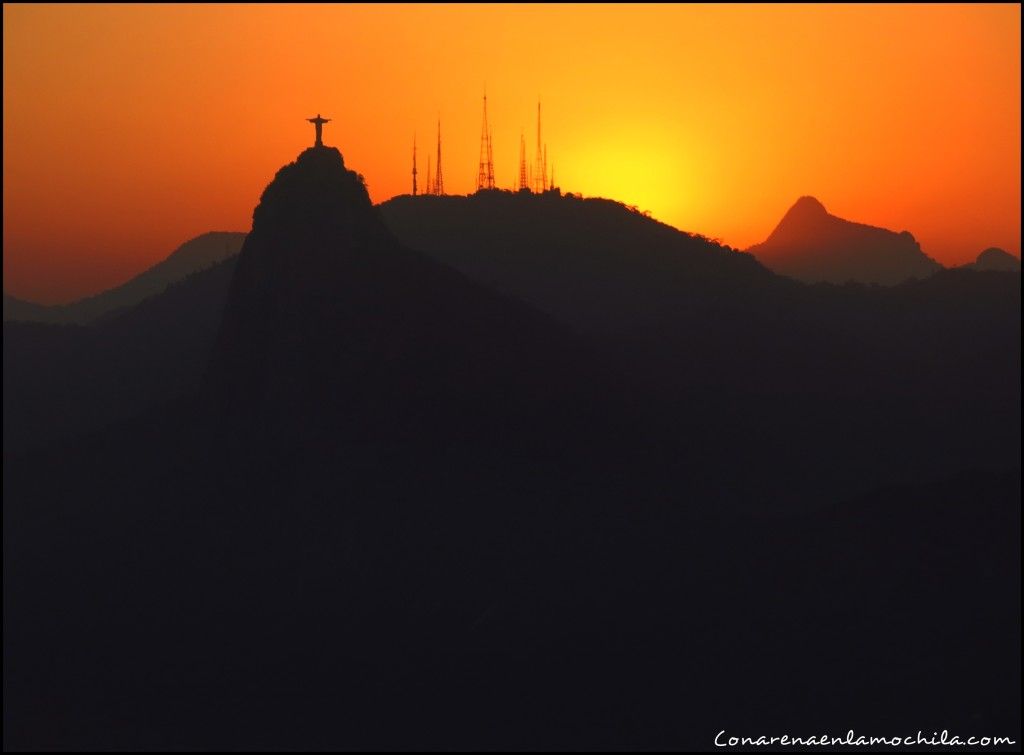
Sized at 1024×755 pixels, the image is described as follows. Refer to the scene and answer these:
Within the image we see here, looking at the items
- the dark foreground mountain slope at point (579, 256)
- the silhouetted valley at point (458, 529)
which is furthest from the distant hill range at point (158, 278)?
the silhouetted valley at point (458, 529)

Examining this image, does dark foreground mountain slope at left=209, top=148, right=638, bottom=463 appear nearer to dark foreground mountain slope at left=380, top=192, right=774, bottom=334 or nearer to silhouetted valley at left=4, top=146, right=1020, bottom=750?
silhouetted valley at left=4, top=146, right=1020, bottom=750

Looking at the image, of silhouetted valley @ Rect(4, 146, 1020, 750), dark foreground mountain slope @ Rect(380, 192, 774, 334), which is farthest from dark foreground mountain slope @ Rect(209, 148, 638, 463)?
dark foreground mountain slope @ Rect(380, 192, 774, 334)

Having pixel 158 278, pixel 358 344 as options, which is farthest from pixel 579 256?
pixel 158 278

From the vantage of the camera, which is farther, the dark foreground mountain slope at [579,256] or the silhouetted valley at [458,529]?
the dark foreground mountain slope at [579,256]

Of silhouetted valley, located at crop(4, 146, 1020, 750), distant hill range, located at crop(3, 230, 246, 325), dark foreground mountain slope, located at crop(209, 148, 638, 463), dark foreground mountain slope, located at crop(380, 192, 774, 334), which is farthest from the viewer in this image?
distant hill range, located at crop(3, 230, 246, 325)

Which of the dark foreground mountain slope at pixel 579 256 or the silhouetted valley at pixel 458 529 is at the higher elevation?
the dark foreground mountain slope at pixel 579 256

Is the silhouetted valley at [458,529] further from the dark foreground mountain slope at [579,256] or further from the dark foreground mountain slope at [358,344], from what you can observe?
the dark foreground mountain slope at [579,256]

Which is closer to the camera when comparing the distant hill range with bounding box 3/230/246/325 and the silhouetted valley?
the silhouetted valley

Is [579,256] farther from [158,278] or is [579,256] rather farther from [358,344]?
[158,278]
